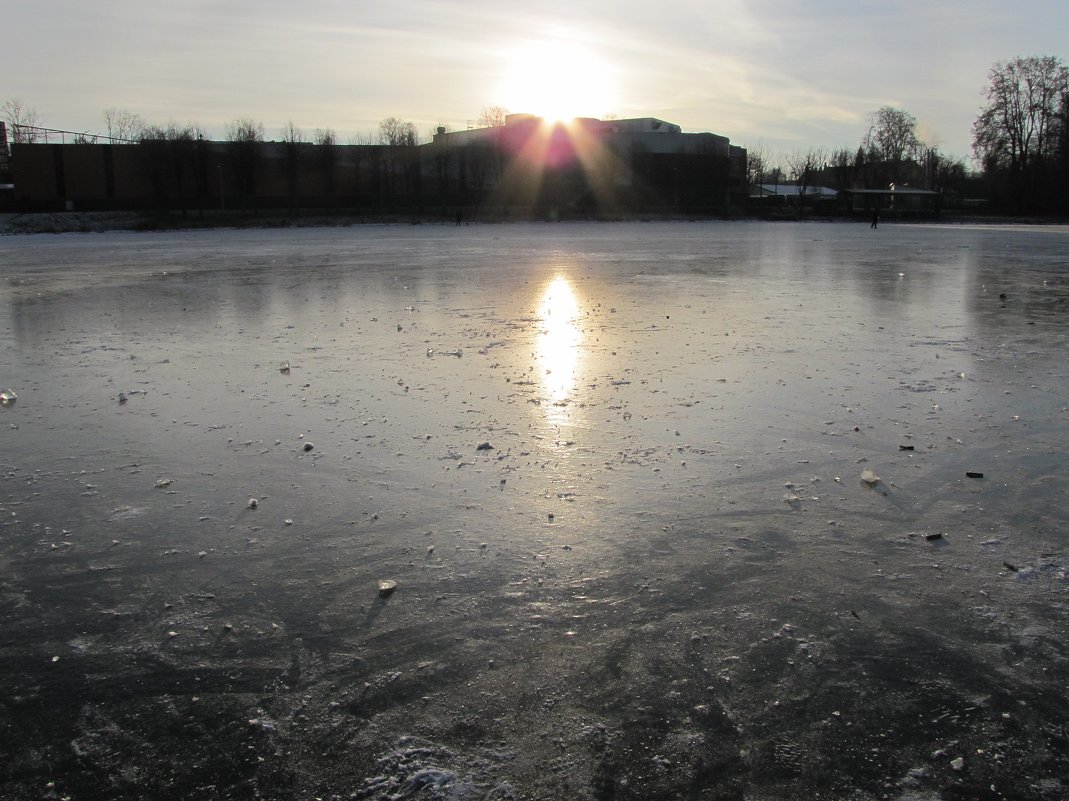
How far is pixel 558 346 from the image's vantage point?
29.6 ft

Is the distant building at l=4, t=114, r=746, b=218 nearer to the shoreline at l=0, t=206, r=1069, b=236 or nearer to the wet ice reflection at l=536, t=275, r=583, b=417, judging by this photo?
the shoreline at l=0, t=206, r=1069, b=236

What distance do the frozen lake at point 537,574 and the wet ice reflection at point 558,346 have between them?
0.07 meters

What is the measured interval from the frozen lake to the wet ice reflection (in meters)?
0.07

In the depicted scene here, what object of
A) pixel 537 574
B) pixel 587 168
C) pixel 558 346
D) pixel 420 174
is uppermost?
pixel 587 168

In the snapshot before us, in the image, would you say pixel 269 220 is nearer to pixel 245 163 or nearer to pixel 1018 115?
pixel 245 163

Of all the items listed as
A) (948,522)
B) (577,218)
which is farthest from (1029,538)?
(577,218)

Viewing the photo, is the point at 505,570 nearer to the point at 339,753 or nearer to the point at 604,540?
the point at 604,540

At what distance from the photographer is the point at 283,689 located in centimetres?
284

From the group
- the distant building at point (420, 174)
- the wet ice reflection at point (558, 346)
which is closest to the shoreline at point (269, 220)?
the distant building at point (420, 174)

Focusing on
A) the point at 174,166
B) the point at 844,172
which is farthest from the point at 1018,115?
the point at 174,166

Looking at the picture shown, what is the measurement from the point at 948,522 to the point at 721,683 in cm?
195

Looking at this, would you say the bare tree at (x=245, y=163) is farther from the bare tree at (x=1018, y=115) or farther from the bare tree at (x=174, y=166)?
the bare tree at (x=1018, y=115)

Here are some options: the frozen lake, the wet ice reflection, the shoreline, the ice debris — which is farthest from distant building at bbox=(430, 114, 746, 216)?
the ice debris

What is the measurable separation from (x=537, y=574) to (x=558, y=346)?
5.53 m
